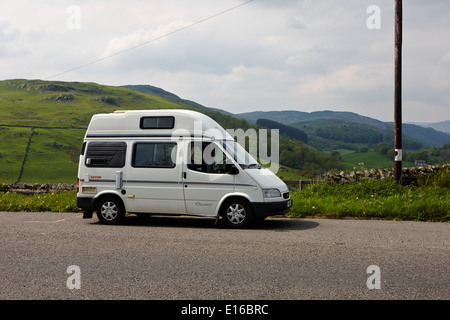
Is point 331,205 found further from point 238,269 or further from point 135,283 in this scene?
point 135,283

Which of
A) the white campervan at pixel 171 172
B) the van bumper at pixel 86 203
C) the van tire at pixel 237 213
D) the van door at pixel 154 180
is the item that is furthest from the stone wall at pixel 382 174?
the van bumper at pixel 86 203

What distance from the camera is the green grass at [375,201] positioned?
11156 millimetres

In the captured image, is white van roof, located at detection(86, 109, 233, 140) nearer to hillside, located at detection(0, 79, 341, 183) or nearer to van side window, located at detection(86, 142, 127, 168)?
van side window, located at detection(86, 142, 127, 168)

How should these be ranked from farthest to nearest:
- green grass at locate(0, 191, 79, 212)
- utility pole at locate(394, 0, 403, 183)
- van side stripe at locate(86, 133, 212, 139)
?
utility pole at locate(394, 0, 403, 183) → green grass at locate(0, 191, 79, 212) → van side stripe at locate(86, 133, 212, 139)

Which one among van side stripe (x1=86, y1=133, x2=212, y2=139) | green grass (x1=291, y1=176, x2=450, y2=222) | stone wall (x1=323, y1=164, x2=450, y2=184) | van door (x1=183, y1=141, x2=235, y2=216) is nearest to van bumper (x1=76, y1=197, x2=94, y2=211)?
van side stripe (x1=86, y1=133, x2=212, y2=139)

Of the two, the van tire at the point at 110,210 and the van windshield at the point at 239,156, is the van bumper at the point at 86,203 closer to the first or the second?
the van tire at the point at 110,210

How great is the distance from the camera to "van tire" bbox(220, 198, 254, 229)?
31.8 feet

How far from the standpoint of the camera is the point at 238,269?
619 centimetres

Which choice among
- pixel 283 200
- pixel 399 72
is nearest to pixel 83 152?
pixel 283 200

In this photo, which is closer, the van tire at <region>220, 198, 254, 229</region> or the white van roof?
the van tire at <region>220, 198, 254, 229</region>

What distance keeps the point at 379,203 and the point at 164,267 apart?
7284 mm

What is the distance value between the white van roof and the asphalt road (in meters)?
2.12

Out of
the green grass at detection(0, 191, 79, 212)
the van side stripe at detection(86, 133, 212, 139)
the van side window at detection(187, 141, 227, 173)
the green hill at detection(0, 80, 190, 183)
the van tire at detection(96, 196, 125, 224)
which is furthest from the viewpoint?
the green hill at detection(0, 80, 190, 183)

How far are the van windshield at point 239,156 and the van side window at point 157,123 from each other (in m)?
1.36
